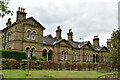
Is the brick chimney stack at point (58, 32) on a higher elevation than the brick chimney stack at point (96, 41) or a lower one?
higher

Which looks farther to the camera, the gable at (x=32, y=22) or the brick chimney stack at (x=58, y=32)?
the brick chimney stack at (x=58, y=32)

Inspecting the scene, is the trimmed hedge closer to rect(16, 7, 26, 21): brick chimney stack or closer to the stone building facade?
the stone building facade

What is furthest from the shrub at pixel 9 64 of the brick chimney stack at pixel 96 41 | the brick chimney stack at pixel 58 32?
the brick chimney stack at pixel 96 41

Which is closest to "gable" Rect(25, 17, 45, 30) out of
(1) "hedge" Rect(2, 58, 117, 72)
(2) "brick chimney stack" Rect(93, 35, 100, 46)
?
(1) "hedge" Rect(2, 58, 117, 72)

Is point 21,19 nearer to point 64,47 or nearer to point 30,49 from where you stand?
point 30,49

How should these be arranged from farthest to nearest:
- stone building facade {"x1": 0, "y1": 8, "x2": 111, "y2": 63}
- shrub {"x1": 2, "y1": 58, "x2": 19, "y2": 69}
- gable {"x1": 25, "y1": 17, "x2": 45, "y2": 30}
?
gable {"x1": 25, "y1": 17, "x2": 45, "y2": 30}, stone building facade {"x1": 0, "y1": 8, "x2": 111, "y2": 63}, shrub {"x1": 2, "y1": 58, "x2": 19, "y2": 69}

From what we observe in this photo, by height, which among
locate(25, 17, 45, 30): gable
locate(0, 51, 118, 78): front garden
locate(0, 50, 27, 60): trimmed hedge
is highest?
locate(25, 17, 45, 30): gable

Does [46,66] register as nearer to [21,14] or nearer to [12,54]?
[12,54]

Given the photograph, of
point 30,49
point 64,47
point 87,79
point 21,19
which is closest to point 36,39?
point 30,49

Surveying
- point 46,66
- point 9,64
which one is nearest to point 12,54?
point 9,64

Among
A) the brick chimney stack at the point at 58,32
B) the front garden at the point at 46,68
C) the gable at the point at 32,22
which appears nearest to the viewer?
the front garden at the point at 46,68

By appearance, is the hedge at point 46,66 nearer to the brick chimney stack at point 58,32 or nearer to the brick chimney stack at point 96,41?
the brick chimney stack at point 58,32

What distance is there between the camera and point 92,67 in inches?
1346

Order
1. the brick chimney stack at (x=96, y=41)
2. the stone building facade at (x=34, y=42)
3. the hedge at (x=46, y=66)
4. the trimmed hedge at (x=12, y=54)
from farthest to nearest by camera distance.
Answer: the brick chimney stack at (x=96, y=41) < the stone building facade at (x=34, y=42) < the trimmed hedge at (x=12, y=54) < the hedge at (x=46, y=66)
